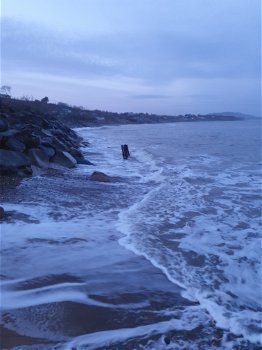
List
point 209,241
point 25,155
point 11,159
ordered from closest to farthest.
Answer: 1. point 209,241
2. point 11,159
3. point 25,155

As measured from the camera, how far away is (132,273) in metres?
4.54

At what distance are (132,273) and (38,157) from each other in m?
8.85

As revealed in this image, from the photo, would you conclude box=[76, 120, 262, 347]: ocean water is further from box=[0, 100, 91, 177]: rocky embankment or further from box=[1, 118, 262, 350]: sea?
box=[0, 100, 91, 177]: rocky embankment

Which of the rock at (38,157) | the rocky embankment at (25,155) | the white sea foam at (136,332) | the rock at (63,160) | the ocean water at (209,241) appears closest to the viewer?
the white sea foam at (136,332)

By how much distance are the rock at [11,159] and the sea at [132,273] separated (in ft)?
5.55

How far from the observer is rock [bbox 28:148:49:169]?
487 inches

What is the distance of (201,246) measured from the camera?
5750 millimetres

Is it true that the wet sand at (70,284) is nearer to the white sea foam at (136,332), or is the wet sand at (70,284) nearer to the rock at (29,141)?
the white sea foam at (136,332)

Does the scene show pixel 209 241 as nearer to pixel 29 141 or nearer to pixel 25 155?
pixel 25 155

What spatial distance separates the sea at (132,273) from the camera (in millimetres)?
3275

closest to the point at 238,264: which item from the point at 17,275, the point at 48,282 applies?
the point at 48,282

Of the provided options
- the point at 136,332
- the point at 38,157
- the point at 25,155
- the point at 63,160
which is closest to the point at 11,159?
the point at 25,155

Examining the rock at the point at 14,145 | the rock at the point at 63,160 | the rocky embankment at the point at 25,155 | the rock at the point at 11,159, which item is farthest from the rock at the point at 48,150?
the rock at the point at 11,159

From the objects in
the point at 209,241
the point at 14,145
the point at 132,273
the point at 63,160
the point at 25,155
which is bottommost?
the point at 209,241
